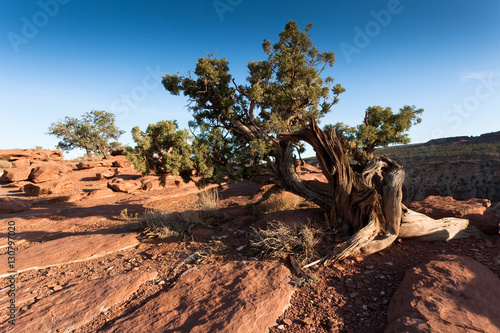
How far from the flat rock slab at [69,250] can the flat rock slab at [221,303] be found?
310 cm

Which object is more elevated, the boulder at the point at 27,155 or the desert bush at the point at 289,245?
the boulder at the point at 27,155

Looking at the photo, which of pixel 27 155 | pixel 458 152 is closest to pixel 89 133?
pixel 27 155

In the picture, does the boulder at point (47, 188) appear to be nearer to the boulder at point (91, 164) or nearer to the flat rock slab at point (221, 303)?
the boulder at point (91, 164)

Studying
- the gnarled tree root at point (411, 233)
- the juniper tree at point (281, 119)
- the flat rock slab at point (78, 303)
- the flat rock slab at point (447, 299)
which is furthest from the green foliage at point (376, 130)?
the flat rock slab at point (78, 303)

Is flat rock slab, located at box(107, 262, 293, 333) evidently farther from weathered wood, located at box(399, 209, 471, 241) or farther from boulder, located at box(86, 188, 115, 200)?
boulder, located at box(86, 188, 115, 200)

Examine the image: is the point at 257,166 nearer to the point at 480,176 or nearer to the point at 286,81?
the point at 286,81

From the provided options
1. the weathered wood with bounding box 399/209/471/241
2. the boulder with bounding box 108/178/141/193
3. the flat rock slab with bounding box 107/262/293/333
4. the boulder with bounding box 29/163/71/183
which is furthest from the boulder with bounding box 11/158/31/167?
the weathered wood with bounding box 399/209/471/241

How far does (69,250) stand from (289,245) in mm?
5596

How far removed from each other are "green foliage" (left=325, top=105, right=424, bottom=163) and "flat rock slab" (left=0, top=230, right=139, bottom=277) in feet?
22.8

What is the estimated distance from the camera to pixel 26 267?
5.26m

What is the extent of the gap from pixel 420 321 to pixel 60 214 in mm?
14414

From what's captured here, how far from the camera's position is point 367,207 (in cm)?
480

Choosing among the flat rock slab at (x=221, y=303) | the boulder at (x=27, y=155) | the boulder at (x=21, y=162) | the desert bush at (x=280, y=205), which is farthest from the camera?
the boulder at (x=27, y=155)

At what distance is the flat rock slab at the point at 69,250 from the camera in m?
5.39
